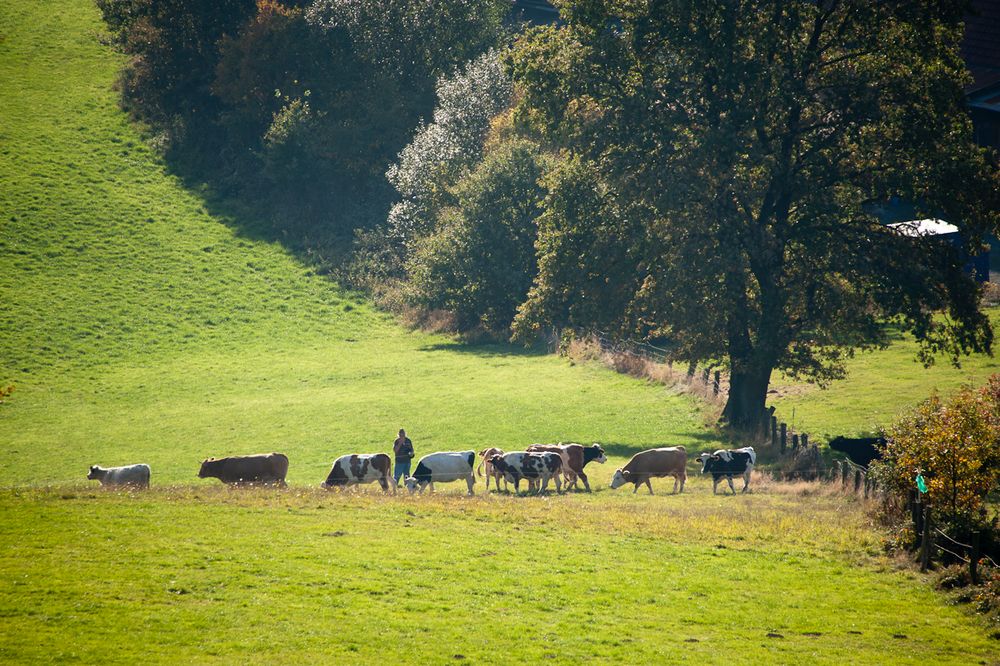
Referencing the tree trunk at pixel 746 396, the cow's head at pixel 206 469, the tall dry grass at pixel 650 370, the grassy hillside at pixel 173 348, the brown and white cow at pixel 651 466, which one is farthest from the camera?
the tall dry grass at pixel 650 370

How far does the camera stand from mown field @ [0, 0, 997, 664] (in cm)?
1898

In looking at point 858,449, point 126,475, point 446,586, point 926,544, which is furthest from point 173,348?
point 926,544

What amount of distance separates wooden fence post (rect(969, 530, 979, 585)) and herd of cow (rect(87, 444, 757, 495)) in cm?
1264

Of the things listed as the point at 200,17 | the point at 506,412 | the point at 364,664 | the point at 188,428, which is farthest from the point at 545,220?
the point at 200,17

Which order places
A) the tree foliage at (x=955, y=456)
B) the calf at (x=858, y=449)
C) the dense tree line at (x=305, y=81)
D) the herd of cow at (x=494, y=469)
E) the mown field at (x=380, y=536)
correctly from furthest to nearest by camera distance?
the dense tree line at (x=305, y=81)
the calf at (x=858, y=449)
the herd of cow at (x=494, y=469)
the tree foliage at (x=955, y=456)
the mown field at (x=380, y=536)

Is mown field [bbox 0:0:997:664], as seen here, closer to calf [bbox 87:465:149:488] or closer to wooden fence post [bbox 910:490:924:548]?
wooden fence post [bbox 910:490:924:548]

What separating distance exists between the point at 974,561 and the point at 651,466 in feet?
46.4

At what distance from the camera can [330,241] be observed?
84.2 meters

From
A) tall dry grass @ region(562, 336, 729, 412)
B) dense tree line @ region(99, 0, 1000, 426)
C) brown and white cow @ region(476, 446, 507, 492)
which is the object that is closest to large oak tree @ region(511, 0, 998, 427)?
dense tree line @ region(99, 0, 1000, 426)

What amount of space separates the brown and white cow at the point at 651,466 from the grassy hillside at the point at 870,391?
8711 millimetres

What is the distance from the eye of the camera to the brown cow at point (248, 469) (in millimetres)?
35406

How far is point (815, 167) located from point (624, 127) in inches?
278

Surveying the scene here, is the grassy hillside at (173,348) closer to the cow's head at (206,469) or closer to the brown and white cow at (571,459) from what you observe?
the cow's head at (206,469)

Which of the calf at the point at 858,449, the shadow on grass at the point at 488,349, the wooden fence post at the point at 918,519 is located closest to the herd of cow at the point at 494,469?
the calf at the point at 858,449
